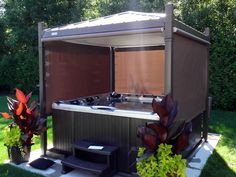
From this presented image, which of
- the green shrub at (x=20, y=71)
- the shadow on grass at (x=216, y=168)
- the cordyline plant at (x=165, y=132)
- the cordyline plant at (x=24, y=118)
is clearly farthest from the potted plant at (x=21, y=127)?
the green shrub at (x=20, y=71)

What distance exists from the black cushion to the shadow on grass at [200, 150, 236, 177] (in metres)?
2.07

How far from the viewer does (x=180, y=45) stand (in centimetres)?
330

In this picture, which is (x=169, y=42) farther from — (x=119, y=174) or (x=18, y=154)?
(x=18, y=154)

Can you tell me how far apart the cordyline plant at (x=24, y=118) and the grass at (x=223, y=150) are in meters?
2.39

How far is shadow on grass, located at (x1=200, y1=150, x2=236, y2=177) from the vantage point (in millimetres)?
3488

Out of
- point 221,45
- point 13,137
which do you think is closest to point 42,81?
point 13,137

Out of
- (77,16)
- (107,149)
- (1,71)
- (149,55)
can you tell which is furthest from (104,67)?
(1,71)

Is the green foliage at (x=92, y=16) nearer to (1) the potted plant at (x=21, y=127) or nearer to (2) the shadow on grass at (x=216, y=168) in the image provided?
(2) the shadow on grass at (x=216, y=168)

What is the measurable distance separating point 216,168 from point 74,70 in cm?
278

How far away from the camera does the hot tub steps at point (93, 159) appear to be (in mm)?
3311

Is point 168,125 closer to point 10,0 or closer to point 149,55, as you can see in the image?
point 149,55

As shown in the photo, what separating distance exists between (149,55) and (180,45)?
213cm

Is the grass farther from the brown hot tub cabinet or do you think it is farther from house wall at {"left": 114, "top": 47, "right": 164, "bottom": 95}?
house wall at {"left": 114, "top": 47, "right": 164, "bottom": 95}

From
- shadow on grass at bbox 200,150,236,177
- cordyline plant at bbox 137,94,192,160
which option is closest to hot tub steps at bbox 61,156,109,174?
cordyline plant at bbox 137,94,192,160
